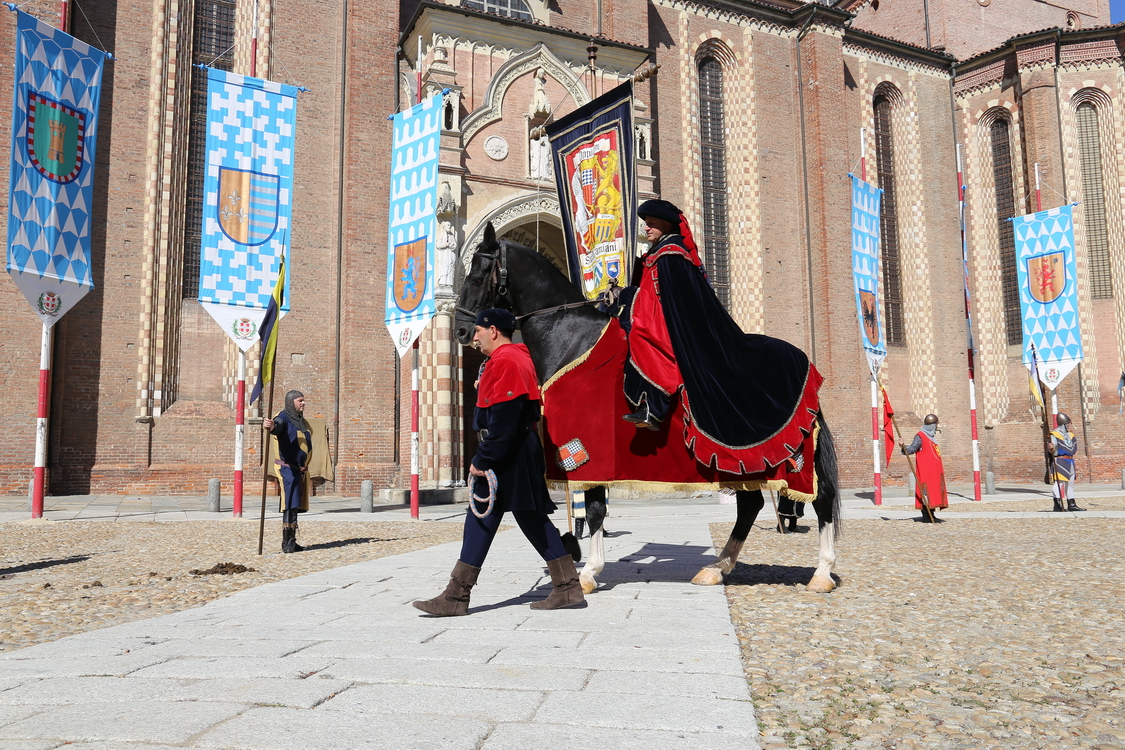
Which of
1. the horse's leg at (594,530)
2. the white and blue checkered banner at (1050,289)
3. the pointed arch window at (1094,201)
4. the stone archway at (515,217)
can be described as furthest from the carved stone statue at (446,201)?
the pointed arch window at (1094,201)

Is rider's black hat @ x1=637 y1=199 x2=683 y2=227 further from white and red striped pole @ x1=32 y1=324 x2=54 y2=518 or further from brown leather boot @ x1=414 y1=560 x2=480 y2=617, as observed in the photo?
white and red striped pole @ x1=32 y1=324 x2=54 y2=518

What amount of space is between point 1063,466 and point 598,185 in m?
10.6

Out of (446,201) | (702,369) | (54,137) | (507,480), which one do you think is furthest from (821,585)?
(446,201)

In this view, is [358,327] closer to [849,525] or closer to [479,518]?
[849,525]

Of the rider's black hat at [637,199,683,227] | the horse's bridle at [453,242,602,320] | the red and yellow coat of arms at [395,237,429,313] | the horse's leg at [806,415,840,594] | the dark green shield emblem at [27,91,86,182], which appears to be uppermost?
the dark green shield emblem at [27,91,86,182]

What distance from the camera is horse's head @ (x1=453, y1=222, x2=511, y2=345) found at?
5.78 metres

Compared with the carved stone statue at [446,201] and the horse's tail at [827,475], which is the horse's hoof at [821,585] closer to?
the horse's tail at [827,475]

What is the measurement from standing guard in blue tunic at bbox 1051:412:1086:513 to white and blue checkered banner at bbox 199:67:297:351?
1481 centimetres

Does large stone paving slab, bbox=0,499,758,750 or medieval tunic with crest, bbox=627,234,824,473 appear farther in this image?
medieval tunic with crest, bbox=627,234,824,473

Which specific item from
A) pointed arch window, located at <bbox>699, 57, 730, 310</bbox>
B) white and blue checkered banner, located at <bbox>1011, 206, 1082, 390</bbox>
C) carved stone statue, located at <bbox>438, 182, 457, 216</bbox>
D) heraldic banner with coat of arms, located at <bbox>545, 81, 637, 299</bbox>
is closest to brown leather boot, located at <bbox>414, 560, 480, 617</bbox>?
heraldic banner with coat of arms, located at <bbox>545, 81, 637, 299</bbox>

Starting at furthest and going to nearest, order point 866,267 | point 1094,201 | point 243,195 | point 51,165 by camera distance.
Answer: point 1094,201, point 866,267, point 243,195, point 51,165

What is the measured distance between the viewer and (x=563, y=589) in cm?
489

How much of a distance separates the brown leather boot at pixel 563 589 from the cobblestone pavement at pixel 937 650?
98 centimetres

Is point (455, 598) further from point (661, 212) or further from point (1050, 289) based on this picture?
point (1050, 289)
